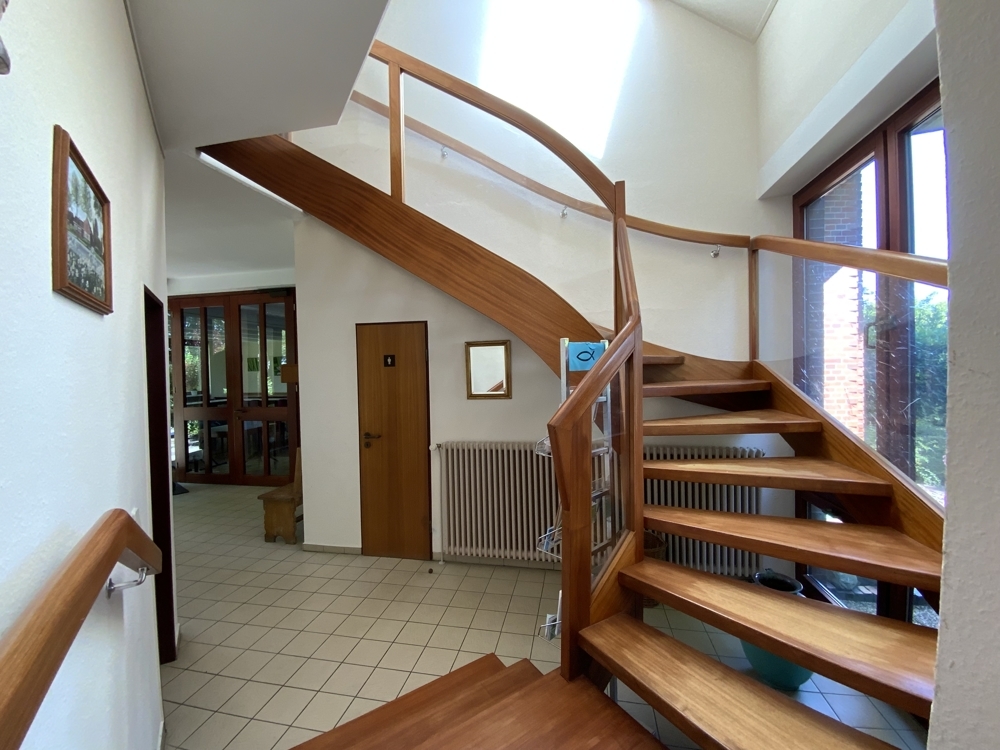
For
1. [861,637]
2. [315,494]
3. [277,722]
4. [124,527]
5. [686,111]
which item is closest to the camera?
[124,527]

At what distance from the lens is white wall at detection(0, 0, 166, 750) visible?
707mm

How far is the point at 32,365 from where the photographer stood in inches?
30.4

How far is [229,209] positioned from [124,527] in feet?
10.4

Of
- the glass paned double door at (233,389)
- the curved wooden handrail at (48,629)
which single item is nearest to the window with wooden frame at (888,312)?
the curved wooden handrail at (48,629)

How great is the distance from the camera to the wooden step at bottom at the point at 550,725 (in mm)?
1300

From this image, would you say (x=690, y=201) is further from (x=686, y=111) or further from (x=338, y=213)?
(x=338, y=213)

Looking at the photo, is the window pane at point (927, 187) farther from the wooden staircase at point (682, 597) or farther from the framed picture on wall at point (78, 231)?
the framed picture on wall at point (78, 231)

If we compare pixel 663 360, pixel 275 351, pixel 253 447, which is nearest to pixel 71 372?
pixel 663 360

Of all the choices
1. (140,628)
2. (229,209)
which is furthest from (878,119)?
(229,209)

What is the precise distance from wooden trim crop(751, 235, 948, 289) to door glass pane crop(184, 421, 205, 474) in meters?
7.06

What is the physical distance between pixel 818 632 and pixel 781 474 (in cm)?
64

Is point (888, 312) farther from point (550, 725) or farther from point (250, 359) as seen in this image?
point (250, 359)

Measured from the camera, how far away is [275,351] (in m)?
5.78

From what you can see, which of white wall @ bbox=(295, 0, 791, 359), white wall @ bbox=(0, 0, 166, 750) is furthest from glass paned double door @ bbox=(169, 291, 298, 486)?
white wall @ bbox=(0, 0, 166, 750)
